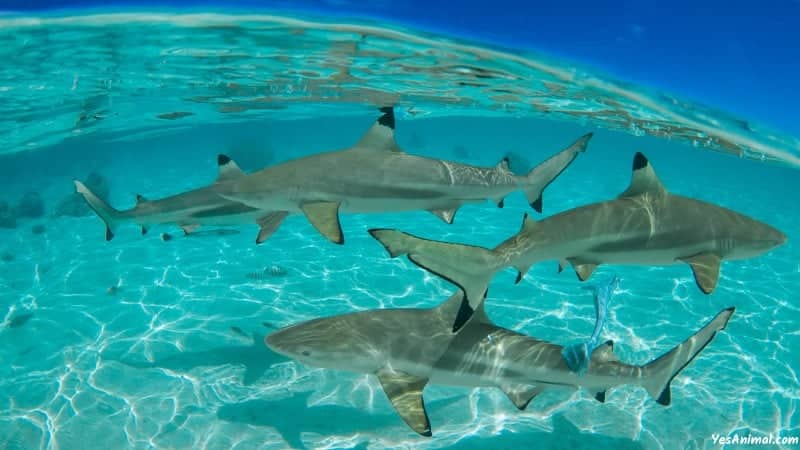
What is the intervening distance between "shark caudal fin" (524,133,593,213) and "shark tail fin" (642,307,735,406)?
2.21 meters

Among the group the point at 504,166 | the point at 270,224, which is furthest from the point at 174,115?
the point at 504,166

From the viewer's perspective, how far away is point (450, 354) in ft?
15.8

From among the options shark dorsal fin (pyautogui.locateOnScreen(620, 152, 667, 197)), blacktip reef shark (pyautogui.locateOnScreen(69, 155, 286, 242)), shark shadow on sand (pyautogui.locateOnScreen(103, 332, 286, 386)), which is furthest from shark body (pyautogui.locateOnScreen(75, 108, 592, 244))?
shark shadow on sand (pyautogui.locateOnScreen(103, 332, 286, 386))

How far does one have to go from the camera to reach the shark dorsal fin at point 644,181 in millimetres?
5109

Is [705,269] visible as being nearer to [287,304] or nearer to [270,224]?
[270,224]

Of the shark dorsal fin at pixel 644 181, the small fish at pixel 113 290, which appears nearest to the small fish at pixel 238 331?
the small fish at pixel 113 290

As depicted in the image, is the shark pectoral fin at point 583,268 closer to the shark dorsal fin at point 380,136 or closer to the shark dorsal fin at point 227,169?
the shark dorsal fin at point 380,136

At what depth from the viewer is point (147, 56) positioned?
1619 centimetres

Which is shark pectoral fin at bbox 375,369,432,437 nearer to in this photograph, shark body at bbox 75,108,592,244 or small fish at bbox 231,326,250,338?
shark body at bbox 75,108,592,244

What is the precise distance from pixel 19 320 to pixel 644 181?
42.0 feet

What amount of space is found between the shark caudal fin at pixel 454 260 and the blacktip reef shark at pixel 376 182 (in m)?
1.83

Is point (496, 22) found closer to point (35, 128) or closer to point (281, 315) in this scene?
point (281, 315)

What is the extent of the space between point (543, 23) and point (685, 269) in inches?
344

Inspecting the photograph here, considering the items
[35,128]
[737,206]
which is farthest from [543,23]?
[35,128]
